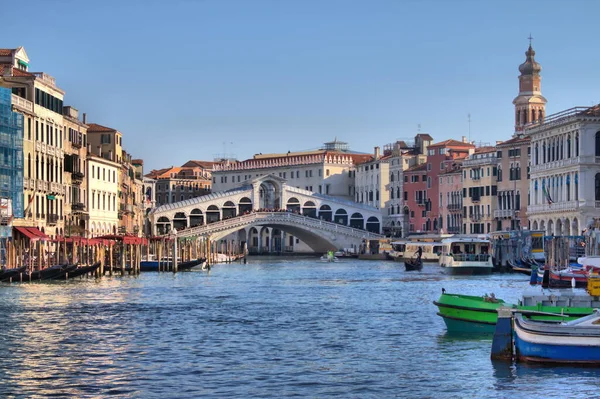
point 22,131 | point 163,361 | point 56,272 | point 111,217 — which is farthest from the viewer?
point 111,217

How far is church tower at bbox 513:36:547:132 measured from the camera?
89312 mm

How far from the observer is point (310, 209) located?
328ft

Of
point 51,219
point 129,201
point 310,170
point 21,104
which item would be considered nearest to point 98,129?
point 129,201

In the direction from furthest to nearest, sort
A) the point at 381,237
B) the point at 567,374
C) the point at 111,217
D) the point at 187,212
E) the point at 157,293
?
the point at 187,212, the point at 381,237, the point at 111,217, the point at 157,293, the point at 567,374

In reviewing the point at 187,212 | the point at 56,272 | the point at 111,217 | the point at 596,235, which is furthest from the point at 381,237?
the point at 56,272

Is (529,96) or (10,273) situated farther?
(529,96)

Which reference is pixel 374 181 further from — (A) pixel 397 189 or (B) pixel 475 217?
(B) pixel 475 217

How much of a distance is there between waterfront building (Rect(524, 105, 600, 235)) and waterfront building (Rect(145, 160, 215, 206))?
66611 millimetres

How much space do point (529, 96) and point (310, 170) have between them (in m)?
27.5

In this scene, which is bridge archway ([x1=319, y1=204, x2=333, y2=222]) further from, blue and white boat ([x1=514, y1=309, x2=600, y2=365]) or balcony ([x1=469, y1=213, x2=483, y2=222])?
blue and white boat ([x1=514, y1=309, x2=600, y2=365])

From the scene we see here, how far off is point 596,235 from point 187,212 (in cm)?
5015

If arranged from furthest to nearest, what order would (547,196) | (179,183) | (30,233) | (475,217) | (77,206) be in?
(179,183) < (475,217) < (547,196) < (77,206) < (30,233)

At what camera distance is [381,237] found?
90.2 m

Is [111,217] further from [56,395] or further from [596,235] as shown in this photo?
[56,395]
